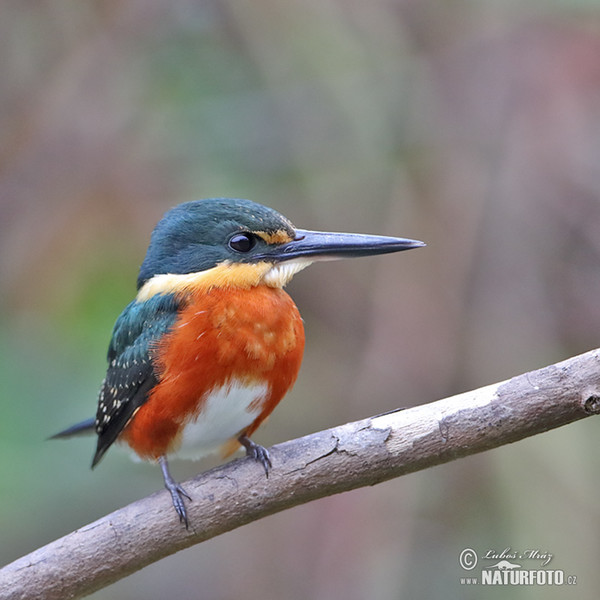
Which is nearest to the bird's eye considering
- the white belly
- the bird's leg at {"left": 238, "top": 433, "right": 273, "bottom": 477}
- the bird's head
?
the bird's head

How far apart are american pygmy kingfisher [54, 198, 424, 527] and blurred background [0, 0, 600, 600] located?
68cm

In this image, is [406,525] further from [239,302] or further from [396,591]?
[239,302]

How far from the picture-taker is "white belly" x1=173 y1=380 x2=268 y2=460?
2420mm

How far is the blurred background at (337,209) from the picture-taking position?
3.30 m

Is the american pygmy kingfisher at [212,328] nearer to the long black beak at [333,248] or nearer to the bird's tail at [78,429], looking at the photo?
the long black beak at [333,248]

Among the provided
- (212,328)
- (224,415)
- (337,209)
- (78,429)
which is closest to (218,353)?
(212,328)

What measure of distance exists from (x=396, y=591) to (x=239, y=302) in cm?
147

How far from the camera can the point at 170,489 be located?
229 centimetres

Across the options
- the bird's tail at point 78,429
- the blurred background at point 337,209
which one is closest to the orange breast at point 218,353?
the bird's tail at point 78,429

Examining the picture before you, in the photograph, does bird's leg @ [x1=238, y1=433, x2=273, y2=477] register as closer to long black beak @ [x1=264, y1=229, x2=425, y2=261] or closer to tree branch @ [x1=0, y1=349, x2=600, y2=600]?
tree branch @ [x1=0, y1=349, x2=600, y2=600]

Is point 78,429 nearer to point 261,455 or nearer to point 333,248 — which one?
point 261,455

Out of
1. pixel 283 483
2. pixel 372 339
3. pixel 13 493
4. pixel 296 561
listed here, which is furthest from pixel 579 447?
pixel 13 493

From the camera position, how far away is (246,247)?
253cm

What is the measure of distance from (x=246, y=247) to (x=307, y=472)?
729 mm
